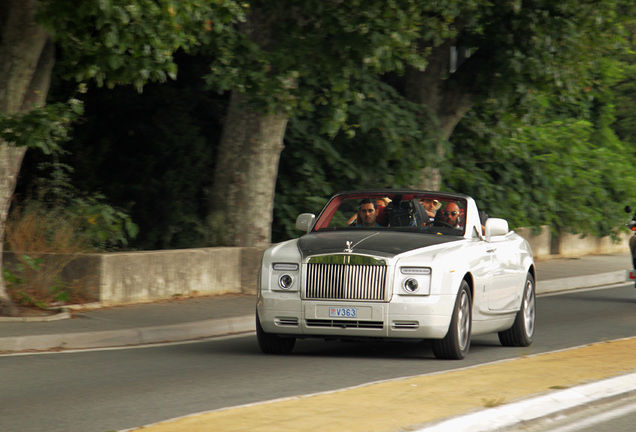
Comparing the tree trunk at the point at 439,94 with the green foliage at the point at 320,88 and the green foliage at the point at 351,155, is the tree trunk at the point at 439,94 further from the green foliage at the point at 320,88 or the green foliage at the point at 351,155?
the green foliage at the point at 351,155

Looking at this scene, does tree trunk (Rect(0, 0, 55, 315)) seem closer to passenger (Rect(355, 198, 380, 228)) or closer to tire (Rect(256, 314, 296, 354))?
tire (Rect(256, 314, 296, 354))

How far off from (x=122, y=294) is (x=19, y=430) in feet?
25.5

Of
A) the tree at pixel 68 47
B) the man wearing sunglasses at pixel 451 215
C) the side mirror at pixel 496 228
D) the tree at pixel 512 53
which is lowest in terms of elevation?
the side mirror at pixel 496 228

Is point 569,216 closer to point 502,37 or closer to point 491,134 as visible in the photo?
point 491,134

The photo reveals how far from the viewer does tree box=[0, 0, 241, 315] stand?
38.6 ft

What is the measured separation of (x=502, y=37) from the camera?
19484mm

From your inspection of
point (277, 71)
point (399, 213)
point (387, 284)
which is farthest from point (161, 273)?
point (387, 284)

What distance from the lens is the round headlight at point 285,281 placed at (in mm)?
10266

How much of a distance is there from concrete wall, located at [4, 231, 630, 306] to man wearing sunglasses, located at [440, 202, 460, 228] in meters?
4.89

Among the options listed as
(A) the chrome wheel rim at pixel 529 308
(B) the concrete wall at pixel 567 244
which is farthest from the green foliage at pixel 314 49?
(B) the concrete wall at pixel 567 244

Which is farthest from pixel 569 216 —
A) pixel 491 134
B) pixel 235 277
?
pixel 235 277

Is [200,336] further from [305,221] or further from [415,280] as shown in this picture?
[415,280]

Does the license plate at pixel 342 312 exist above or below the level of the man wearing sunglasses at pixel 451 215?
below

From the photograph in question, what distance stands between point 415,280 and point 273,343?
1.68 m
